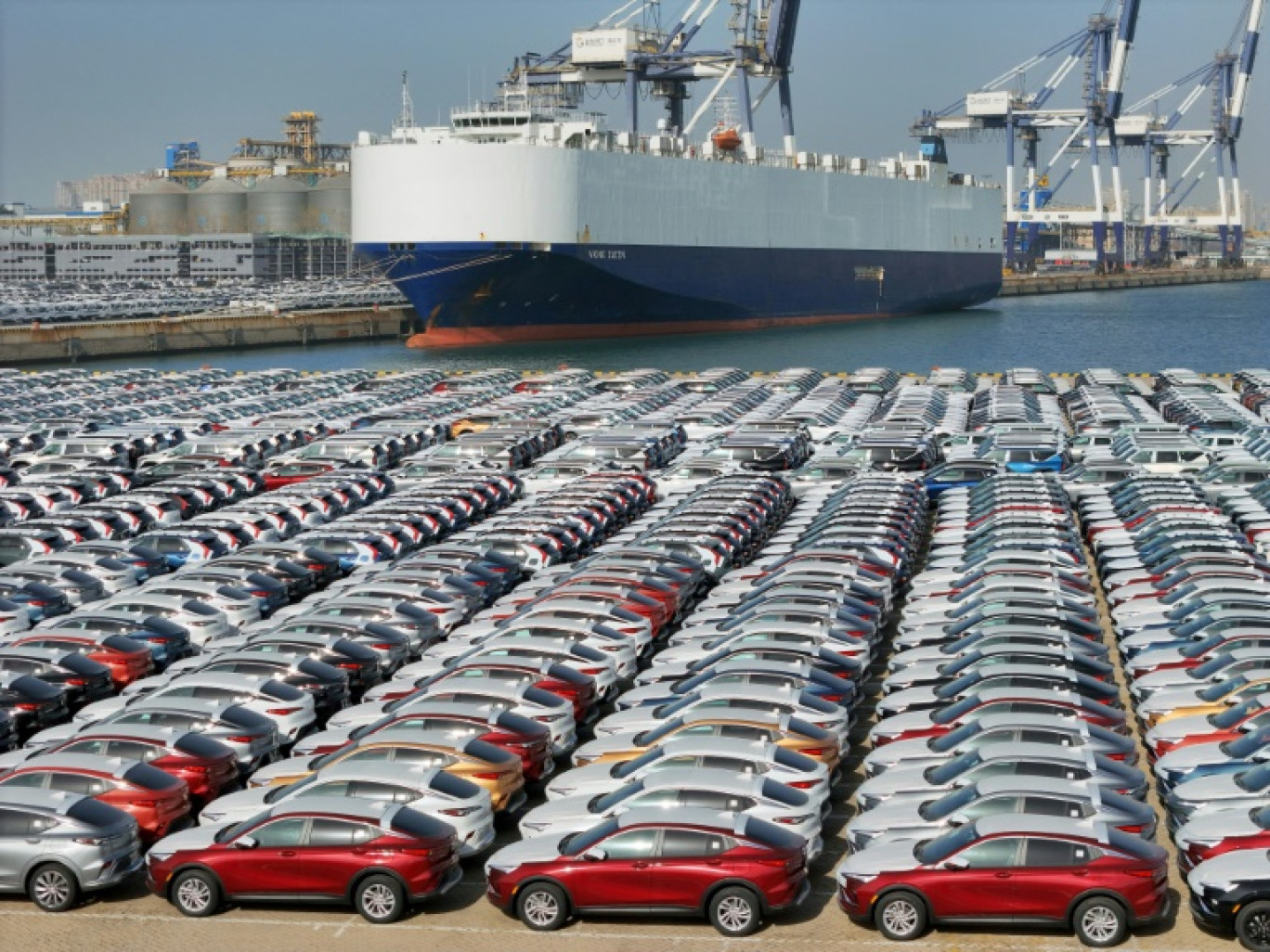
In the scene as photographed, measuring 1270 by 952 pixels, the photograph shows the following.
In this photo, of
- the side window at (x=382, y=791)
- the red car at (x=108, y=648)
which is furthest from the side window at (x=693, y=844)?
the red car at (x=108, y=648)

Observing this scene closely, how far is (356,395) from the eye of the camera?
42250mm

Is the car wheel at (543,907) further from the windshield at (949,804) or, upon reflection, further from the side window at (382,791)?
the windshield at (949,804)

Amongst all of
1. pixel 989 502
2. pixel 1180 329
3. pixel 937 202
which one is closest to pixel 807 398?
pixel 989 502

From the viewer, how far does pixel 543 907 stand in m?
10.5

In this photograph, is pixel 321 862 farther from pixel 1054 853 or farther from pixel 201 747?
pixel 1054 853

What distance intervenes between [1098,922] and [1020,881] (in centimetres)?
49

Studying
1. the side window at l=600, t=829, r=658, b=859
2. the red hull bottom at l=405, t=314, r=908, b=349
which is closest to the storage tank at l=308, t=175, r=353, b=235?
the red hull bottom at l=405, t=314, r=908, b=349

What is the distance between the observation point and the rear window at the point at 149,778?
1182 cm

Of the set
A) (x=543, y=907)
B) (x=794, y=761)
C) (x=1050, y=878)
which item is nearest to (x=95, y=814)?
(x=543, y=907)

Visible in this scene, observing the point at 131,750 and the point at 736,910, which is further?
the point at 131,750

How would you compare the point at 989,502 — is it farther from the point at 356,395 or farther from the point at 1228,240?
the point at 1228,240

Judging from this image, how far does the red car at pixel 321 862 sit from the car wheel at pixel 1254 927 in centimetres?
475

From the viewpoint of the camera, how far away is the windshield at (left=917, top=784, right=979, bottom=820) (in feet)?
35.5

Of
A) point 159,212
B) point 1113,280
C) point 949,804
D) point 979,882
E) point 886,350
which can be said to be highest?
point 159,212
